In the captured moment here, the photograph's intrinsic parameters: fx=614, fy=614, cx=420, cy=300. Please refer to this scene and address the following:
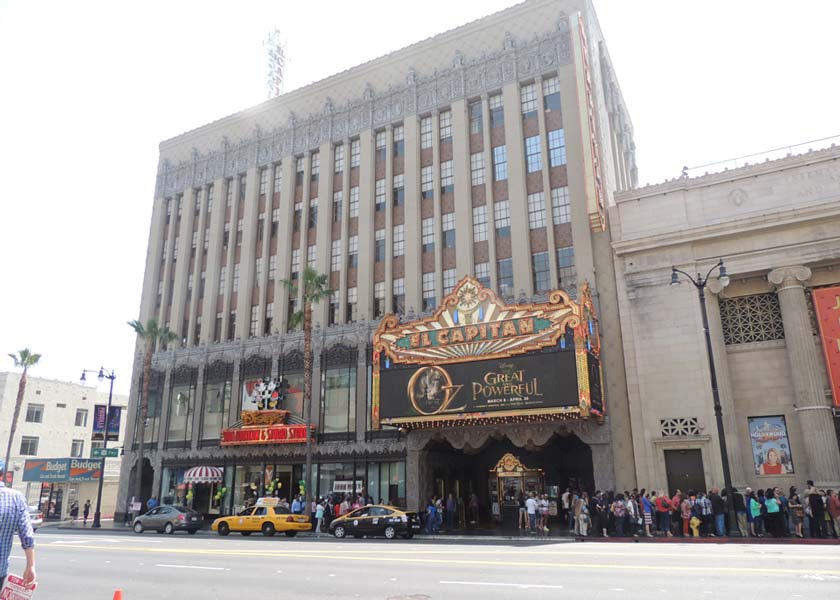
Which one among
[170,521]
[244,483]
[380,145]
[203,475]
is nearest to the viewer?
[170,521]

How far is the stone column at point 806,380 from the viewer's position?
2681 centimetres

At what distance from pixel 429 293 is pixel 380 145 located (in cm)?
1217

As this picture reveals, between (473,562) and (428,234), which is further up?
(428,234)

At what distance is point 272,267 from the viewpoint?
45.7 meters

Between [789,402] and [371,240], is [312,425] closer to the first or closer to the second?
[371,240]

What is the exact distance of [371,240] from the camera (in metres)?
41.5

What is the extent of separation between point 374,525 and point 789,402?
66.4 ft

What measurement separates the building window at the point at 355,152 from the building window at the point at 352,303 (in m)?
9.48

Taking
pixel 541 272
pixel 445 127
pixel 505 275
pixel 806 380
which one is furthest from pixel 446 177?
pixel 806 380

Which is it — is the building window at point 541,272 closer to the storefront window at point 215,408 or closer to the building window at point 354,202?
the building window at point 354,202

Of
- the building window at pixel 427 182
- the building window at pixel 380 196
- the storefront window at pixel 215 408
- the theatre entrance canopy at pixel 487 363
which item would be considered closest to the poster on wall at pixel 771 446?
the theatre entrance canopy at pixel 487 363

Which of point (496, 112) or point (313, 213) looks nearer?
point (496, 112)

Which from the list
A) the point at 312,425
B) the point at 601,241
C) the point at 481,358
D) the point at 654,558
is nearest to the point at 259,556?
the point at 654,558

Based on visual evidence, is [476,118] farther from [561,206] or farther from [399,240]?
[399,240]
